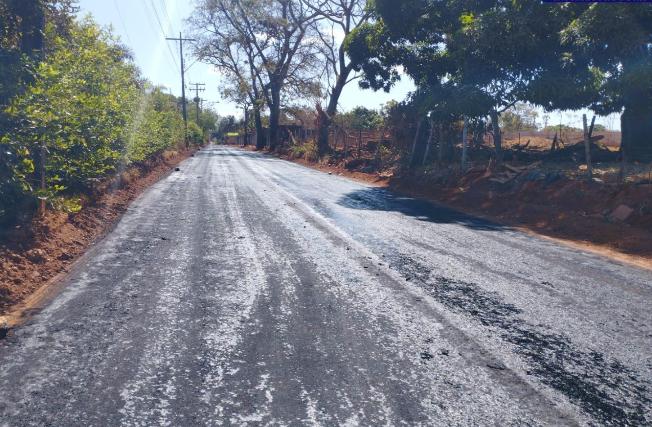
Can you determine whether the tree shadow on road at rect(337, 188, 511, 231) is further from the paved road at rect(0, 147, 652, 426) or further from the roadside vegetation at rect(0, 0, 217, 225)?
the roadside vegetation at rect(0, 0, 217, 225)

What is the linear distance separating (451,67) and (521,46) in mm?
4722

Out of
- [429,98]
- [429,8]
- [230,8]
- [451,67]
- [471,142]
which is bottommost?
[471,142]

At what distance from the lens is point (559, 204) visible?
12.8m

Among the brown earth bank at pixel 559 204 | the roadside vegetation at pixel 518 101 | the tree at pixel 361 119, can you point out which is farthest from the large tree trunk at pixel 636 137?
the tree at pixel 361 119

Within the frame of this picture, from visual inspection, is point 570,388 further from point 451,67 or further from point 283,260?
point 451,67

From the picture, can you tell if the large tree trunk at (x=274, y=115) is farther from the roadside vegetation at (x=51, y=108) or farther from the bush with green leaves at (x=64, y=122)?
the roadside vegetation at (x=51, y=108)

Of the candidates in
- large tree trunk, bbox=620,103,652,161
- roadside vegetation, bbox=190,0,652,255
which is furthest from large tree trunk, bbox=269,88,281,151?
large tree trunk, bbox=620,103,652,161

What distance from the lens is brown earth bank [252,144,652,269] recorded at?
32.4 ft

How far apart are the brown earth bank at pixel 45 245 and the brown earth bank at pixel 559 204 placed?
8.31m

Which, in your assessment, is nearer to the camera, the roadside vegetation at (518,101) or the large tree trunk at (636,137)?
the roadside vegetation at (518,101)

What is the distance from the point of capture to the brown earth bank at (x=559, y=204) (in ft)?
32.4

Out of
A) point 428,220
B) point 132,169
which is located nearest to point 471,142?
point 428,220

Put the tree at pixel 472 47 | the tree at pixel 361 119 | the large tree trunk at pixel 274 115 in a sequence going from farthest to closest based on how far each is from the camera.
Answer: the large tree trunk at pixel 274 115 → the tree at pixel 361 119 → the tree at pixel 472 47

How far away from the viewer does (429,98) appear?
56.8 feet
